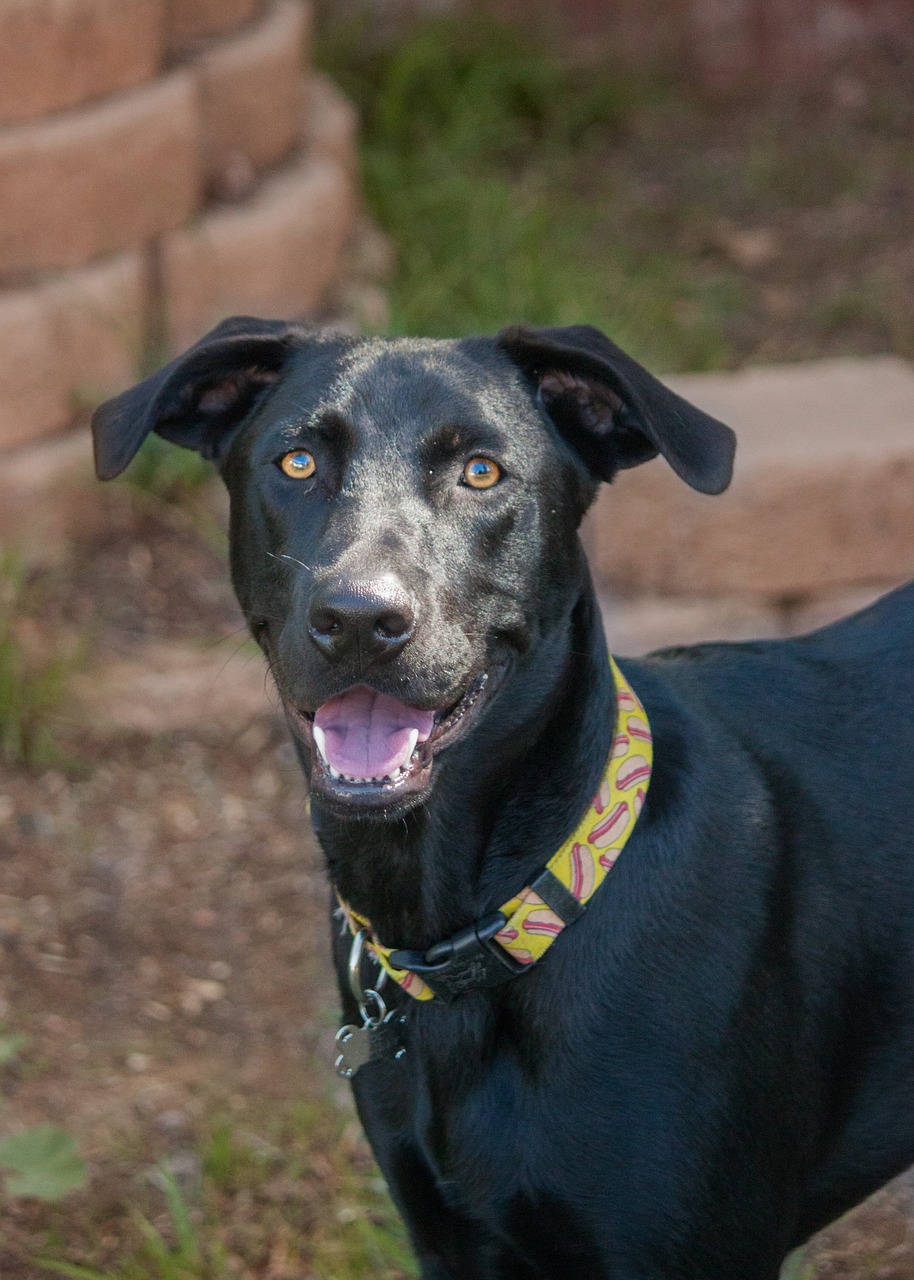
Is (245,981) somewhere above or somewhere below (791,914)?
below

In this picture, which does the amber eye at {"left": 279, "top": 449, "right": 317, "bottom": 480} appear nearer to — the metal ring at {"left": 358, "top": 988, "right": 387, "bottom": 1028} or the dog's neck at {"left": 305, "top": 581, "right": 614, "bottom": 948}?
the dog's neck at {"left": 305, "top": 581, "right": 614, "bottom": 948}

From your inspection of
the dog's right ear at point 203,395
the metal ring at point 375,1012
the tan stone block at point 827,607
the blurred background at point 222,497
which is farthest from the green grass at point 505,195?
the metal ring at point 375,1012

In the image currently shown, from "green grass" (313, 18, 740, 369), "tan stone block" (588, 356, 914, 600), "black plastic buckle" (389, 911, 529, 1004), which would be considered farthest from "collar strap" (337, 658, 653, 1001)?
"green grass" (313, 18, 740, 369)

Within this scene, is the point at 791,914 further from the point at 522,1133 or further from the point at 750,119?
the point at 750,119

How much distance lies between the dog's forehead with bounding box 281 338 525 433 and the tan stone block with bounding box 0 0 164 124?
7.40ft

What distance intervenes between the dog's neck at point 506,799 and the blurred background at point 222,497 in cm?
93

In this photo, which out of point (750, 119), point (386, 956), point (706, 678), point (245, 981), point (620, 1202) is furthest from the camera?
point (750, 119)

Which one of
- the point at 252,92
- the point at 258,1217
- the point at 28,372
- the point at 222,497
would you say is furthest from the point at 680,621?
the point at 258,1217

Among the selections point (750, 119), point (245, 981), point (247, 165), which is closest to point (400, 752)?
point (245, 981)

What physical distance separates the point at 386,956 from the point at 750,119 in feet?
18.6

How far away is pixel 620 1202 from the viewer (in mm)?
2254

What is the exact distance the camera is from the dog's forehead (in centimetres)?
240

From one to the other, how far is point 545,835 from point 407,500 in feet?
1.65

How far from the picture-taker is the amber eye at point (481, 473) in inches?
94.0
